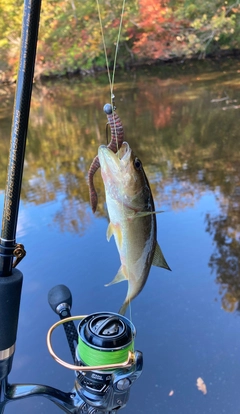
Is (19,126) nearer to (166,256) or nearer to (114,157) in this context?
(114,157)

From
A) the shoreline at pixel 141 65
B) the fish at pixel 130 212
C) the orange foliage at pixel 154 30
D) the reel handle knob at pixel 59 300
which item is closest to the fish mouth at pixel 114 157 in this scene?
the fish at pixel 130 212

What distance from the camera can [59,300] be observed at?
144cm

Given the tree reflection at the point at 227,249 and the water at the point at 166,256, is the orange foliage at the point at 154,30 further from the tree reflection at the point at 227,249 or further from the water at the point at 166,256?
the tree reflection at the point at 227,249

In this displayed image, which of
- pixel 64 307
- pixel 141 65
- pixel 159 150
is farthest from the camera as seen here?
pixel 141 65

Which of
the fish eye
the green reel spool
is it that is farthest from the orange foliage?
the green reel spool

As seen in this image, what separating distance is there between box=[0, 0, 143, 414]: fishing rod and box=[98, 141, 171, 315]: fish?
0.15m

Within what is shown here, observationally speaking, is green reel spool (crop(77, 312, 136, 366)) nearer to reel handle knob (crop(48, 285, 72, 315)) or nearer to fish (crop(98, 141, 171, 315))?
fish (crop(98, 141, 171, 315))

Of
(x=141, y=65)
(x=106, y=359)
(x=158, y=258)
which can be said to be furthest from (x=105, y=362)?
(x=141, y=65)

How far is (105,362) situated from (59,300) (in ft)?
1.33

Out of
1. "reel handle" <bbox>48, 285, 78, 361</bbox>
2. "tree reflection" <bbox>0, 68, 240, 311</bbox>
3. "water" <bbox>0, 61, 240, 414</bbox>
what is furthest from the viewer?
"tree reflection" <bbox>0, 68, 240, 311</bbox>

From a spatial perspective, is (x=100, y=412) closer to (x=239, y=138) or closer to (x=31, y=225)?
(x=31, y=225)

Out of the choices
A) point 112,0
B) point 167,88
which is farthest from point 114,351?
point 112,0

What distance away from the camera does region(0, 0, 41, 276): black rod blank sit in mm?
1018

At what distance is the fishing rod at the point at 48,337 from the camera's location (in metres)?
1.04
